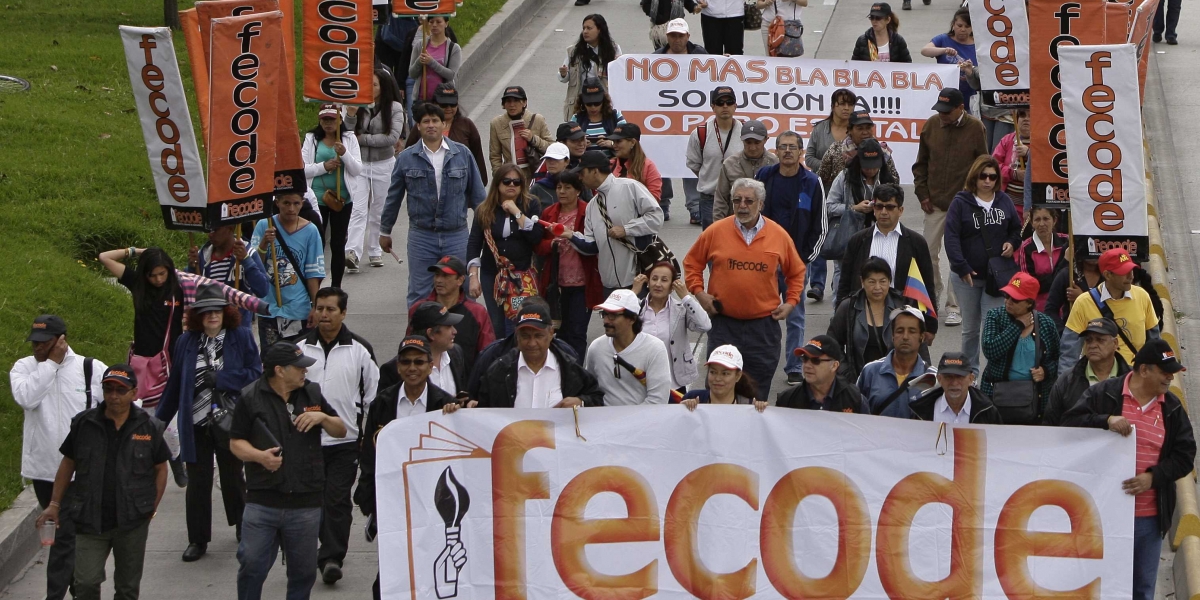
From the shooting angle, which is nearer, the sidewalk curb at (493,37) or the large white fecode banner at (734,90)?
the large white fecode banner at (734,90)

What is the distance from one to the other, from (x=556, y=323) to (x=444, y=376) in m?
2.69

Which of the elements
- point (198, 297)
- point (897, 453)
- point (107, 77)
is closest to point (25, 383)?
point (198, 297)

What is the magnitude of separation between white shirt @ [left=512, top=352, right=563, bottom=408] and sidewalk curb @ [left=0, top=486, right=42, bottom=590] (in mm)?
3330

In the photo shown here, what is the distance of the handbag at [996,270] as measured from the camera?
1147 cm

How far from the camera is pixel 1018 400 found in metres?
9.54

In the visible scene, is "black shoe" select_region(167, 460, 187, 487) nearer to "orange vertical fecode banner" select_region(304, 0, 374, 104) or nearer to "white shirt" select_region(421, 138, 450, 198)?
"white shirt" select_region(421, 138, 450, 198)

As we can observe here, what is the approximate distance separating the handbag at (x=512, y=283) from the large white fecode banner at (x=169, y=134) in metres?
2.10

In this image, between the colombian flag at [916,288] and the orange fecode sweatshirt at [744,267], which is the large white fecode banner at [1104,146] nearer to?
the colombian flag at [916,288]

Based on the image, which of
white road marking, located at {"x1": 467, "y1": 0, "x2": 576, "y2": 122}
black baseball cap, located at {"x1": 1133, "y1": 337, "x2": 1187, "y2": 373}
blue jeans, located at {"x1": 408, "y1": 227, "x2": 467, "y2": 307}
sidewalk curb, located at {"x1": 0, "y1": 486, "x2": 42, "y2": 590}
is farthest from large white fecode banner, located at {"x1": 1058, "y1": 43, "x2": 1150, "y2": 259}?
white road marking, located at {"x1": 467, "y1": 0, "x2": 576, "y2": 122}

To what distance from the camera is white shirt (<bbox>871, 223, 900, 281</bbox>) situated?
10773 millimetres

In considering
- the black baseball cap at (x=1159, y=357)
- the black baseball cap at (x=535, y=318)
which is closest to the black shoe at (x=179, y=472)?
the black baseball cap at (x=535, y=318)

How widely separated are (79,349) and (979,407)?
7247mm

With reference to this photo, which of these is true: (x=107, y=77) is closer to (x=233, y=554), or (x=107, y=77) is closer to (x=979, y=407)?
(x=233, y=554)

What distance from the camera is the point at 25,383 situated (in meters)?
9.47
